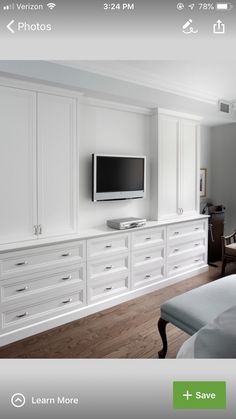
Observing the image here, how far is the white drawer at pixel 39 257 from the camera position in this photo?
202 centimetres

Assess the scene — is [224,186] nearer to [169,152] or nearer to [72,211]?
[169,152]

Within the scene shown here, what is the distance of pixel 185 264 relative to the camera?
11.2ft

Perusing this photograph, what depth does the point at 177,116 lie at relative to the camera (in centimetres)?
335

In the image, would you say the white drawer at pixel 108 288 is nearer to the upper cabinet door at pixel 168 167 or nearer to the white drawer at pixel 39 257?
the white drawer at pixel 39 257

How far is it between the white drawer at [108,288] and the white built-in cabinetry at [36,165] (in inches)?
22.0

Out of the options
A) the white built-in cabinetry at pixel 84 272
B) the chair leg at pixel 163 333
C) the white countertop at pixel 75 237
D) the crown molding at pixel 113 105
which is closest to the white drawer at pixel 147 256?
the white built-in cabinetry at pixel 84 272

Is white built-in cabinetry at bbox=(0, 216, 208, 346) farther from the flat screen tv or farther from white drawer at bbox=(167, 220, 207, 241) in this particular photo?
the flat screen tv

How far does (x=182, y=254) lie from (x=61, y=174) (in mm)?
1772

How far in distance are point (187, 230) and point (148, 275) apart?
0.78 metres

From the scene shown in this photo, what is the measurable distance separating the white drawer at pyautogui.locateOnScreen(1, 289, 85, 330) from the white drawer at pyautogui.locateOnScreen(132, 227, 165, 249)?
2.43ft

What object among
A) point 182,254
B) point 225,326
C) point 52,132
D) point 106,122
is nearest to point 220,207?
point 182,254

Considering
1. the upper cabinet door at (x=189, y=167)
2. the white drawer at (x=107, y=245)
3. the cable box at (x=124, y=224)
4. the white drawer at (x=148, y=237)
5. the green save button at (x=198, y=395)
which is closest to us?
the green save button at (x=198, y=395)

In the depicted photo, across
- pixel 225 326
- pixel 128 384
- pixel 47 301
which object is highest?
pixel 128 384

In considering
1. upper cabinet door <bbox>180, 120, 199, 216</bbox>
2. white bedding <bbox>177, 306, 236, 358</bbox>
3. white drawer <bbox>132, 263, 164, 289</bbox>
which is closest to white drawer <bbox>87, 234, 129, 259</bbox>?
white drawer <bbox>132, 263, 164, 289</bbox>
